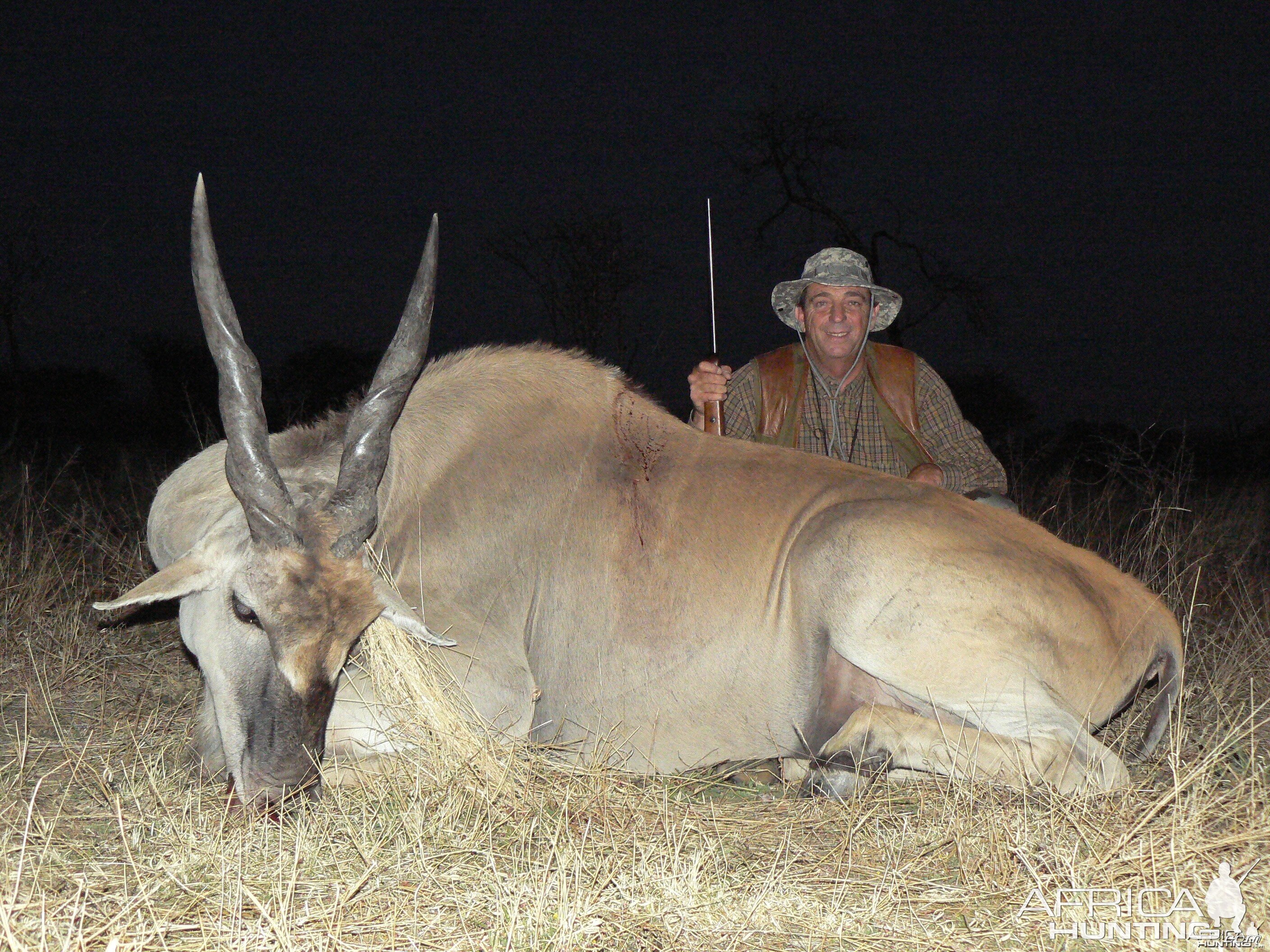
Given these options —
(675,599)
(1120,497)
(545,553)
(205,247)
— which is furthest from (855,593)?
(1120,497)

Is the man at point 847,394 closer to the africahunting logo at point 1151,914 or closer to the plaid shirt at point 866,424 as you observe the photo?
the plaid shirt at point 866,424

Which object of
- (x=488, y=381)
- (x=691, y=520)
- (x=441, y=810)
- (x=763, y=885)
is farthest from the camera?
(x=488, y=381)

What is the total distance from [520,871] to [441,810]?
35cm

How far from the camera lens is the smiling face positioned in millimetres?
5004

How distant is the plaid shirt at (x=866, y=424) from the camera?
4.96 metres

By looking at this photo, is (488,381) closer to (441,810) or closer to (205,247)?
(205,247)

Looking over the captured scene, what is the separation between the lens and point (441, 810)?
278cm

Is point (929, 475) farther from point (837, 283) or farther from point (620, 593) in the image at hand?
point (620, 593)

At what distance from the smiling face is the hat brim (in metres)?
0.08

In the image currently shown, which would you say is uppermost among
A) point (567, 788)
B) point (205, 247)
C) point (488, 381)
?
point (205, 247)

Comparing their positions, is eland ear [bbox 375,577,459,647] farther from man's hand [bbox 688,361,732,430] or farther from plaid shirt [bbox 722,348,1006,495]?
plaid shirt [bbox 722,348,1006,495]

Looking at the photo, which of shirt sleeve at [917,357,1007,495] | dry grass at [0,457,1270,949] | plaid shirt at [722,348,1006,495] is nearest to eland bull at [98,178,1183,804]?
dry grass at [0,457,1270,949]

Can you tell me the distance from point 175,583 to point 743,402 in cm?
298

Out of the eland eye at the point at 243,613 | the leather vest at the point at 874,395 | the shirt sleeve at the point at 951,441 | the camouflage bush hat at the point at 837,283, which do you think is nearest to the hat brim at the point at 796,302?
the camouflage bush hat at the point at 837,283
